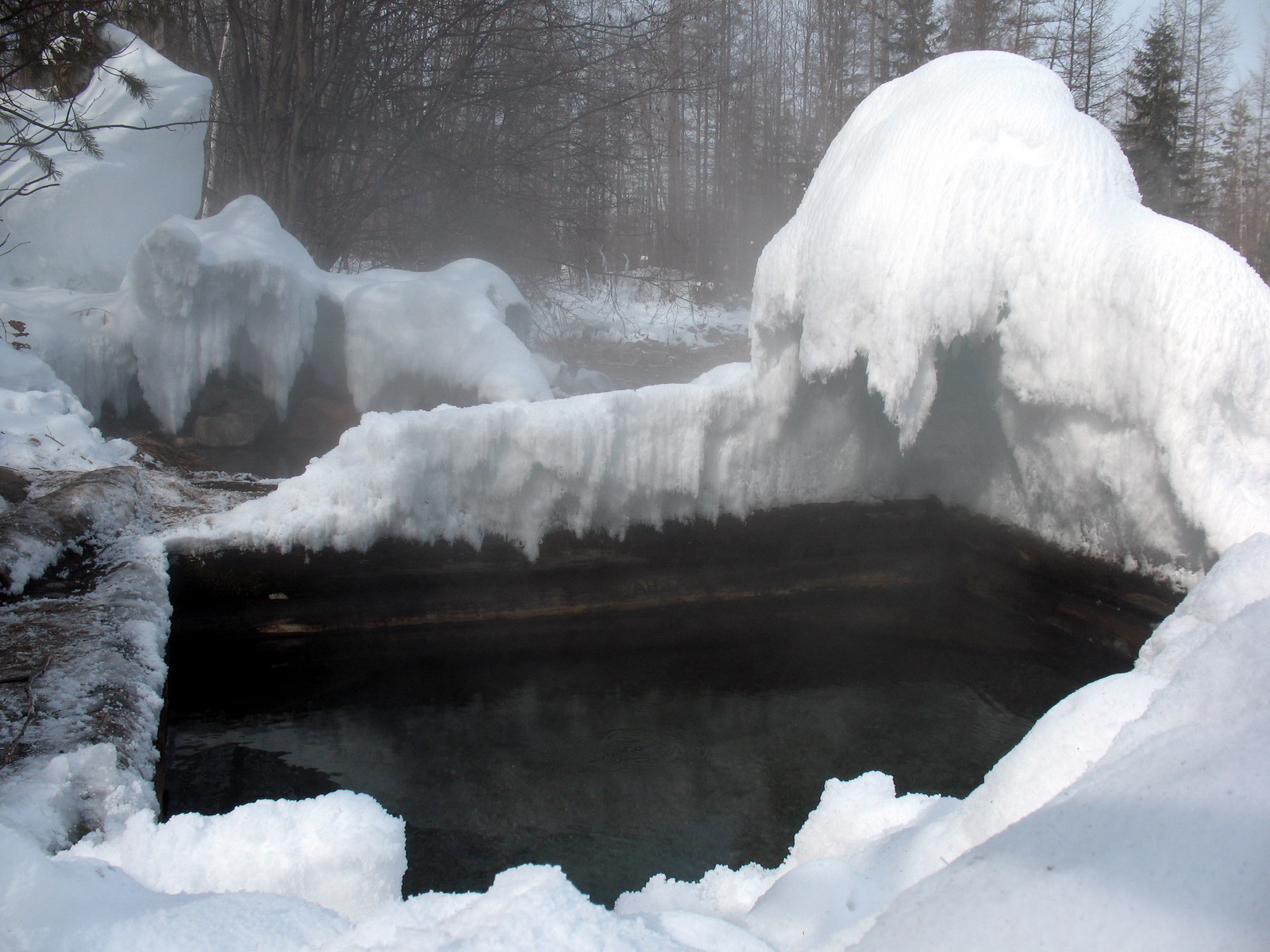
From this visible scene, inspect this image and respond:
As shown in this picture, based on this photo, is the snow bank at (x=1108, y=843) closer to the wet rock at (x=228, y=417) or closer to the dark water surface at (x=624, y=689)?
the dark water surface at (x=624, y=689)

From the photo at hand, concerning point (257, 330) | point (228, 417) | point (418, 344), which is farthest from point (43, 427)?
point (418, 344)

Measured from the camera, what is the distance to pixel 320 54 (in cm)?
995

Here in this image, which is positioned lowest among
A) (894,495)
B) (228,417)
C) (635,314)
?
(635,314)

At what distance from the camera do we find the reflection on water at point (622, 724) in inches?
136

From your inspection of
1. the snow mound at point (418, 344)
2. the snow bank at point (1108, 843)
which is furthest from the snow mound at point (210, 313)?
Answer: the snow bank at point (1108, 843)

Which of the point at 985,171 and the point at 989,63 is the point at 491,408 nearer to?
the point at 985,171

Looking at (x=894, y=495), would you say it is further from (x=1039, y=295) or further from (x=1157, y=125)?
(x=1157, y=125)

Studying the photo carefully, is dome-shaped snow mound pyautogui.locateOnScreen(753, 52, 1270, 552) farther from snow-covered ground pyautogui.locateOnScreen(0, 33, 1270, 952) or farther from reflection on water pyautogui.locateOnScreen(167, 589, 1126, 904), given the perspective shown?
reflection on water pyautogui.locateOnScreen(167, 589, 1126, 904)

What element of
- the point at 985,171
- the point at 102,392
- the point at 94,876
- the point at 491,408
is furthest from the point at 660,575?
the point at 102,392

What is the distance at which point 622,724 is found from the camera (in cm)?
431

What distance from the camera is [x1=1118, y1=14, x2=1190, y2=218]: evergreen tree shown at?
1469cm

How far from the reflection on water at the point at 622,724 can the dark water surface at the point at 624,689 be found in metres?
0.01

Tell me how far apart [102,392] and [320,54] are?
5.22 meters

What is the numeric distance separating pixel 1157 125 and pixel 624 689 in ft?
51.7
